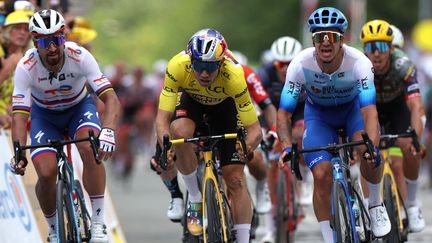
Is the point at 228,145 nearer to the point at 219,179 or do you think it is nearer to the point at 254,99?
the point at 219,179

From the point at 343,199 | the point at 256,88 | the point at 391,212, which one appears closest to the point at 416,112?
the point at 391,212

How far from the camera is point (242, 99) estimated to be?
39.0 ft

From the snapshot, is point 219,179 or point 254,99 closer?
point 219,179

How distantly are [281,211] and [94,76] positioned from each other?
142 inches

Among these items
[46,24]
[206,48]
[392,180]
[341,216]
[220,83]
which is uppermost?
[46,24]

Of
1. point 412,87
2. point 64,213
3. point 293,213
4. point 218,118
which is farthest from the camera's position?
point 293,213

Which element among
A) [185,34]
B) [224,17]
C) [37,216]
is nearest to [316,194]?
[37,216]

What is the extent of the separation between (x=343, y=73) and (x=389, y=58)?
2129 mm

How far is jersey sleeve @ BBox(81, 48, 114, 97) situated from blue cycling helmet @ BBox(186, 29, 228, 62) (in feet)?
2.76

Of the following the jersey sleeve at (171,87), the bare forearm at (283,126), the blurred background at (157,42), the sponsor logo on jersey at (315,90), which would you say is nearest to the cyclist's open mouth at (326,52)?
the sponsor logo on jersey at (315,90)

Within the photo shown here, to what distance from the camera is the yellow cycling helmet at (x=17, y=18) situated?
14.9 meters

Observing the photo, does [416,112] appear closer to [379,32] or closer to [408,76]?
[408,76]

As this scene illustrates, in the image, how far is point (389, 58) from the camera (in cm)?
1377

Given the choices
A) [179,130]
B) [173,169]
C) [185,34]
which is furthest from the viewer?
[185,34]
